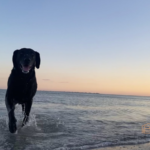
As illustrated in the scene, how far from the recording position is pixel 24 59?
473cm

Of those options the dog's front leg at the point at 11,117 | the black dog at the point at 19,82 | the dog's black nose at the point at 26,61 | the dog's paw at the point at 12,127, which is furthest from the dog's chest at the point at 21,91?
the dog's paw at the point at 12,127

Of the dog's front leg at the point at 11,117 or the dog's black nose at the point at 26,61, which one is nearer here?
the dog's front leg at the point at 11,117

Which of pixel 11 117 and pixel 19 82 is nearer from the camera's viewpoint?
pixel 11 117

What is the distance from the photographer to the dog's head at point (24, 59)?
4.71 metres

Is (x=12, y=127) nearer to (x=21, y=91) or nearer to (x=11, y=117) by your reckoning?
(x=11, y=117)

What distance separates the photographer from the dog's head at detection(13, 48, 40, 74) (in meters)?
4.71

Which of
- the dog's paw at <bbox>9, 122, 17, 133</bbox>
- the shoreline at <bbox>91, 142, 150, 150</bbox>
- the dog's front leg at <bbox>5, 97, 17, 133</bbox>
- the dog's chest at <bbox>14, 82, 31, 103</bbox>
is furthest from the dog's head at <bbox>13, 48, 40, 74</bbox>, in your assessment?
the shoreline at <bbox>91, 142, 150, 150</bbox>

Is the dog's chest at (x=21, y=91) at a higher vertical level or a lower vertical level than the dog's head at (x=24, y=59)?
lower

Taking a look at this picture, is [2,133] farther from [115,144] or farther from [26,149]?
[115,144]

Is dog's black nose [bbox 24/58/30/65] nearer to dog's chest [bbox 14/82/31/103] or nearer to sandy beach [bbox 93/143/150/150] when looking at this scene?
dog's chest [bbox 14/82/31/103]

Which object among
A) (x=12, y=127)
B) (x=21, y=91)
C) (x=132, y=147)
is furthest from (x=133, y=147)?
(x=21, y=91)

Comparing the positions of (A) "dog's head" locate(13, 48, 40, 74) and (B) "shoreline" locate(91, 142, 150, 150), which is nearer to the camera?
(B) "shoreline" locate(91, 142, 150, 150)

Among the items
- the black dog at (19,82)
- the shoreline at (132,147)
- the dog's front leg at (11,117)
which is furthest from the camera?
the black dog at (19,82)

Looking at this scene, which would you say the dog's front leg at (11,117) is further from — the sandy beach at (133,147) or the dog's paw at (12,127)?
the sandy beach at (133,147)
